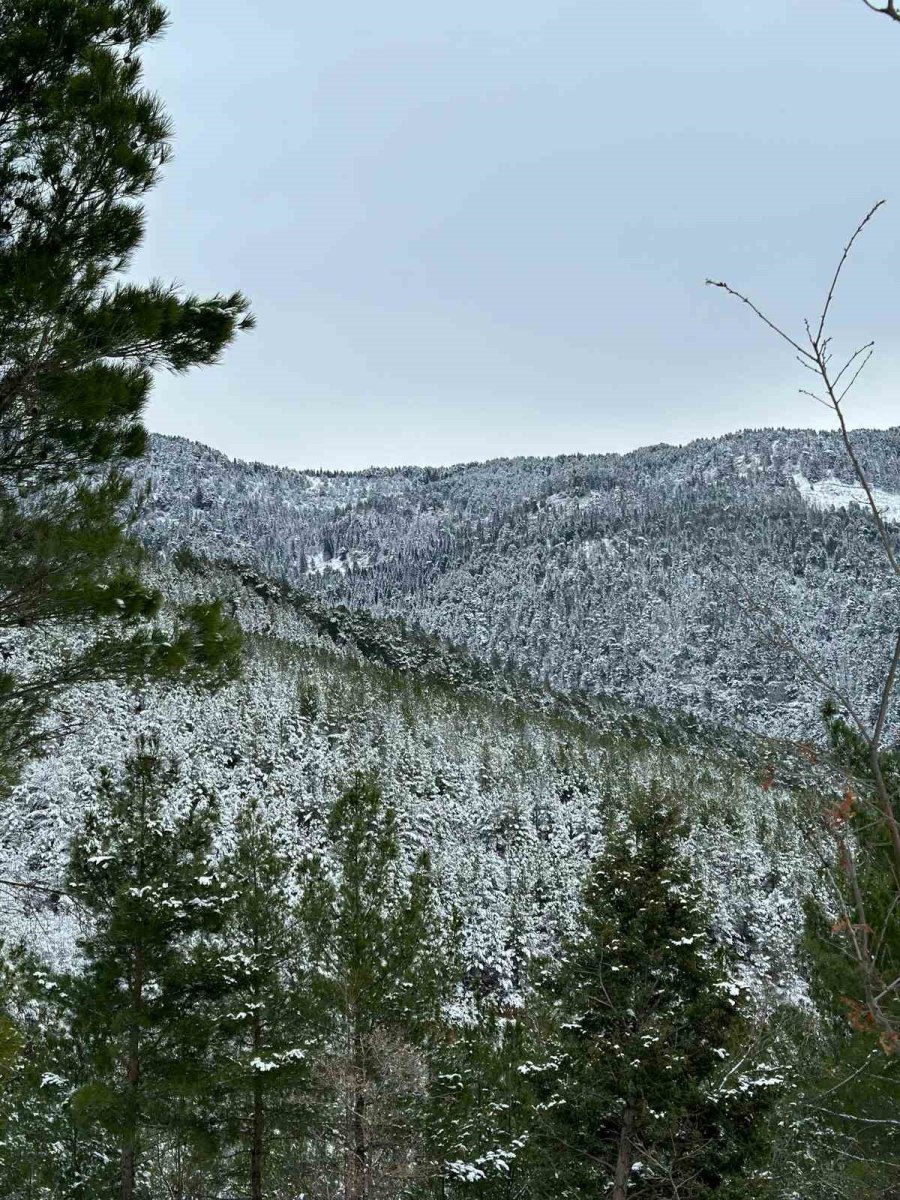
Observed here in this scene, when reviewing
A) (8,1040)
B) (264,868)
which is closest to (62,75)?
(8,1040)

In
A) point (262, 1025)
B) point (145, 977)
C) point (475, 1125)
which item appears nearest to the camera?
point (145, 977)

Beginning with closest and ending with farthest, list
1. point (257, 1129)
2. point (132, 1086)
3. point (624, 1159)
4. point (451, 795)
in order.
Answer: point (624, 1159) → point (132, 1086) → point (257, 1129) → point (451, 795)

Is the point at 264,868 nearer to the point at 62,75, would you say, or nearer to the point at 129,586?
the point at 129,586

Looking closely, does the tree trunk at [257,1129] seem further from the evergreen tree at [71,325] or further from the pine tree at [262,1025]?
the evergreen tree at [71,325]

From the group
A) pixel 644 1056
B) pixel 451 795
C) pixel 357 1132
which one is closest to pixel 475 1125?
pixel 357 1132

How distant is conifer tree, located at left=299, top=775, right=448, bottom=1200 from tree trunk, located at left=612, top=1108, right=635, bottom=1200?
2.38m

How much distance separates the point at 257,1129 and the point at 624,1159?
4460 millimetres

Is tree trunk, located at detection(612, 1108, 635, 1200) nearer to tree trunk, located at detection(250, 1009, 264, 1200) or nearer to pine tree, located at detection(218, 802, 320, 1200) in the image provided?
pine tree, located at detection(218, 802, 320, 1200)

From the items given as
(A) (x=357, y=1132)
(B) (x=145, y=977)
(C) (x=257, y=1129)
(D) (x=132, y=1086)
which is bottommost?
(A) (x=357, y=1132)

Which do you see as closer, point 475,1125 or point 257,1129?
point 257,1129

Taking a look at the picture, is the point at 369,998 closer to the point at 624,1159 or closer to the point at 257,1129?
the point at 257,1129

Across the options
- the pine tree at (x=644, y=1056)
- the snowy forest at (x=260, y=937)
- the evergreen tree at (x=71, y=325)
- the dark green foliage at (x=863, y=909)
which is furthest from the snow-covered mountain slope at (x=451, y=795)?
the evergreen tree at (x=71, y=325)

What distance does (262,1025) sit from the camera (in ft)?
38.4

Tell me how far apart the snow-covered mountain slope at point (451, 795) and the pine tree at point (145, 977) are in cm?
1260
